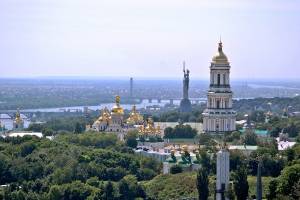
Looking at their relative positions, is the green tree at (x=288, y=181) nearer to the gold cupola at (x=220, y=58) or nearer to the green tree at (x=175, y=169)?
the green tree at (x=175, y=169)

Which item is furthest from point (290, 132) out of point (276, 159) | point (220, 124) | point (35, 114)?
Result: point (35, 114)

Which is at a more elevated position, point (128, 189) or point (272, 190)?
point (272, 190)

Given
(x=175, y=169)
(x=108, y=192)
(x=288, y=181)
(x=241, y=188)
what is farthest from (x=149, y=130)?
(x=288, y=181)

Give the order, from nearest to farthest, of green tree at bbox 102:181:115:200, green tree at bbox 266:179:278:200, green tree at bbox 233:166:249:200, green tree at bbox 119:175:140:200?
1. green tree at bbox 266:179:278:200
2. green tree at bbox 233:166:249:200
3. green tree at bbox 102:181:115:200
4. green tree at bbox 119:175:140:200

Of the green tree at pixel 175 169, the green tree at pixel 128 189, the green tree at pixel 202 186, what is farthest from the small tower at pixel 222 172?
the green tree at pixel 175 169

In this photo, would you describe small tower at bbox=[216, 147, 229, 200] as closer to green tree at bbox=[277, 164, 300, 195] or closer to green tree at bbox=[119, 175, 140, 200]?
green tree at bbox=[277, 164, 300, 195]

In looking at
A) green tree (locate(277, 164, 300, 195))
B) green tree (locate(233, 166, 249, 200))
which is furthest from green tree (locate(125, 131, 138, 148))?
green tree (locate(277, 164, 300, 195))

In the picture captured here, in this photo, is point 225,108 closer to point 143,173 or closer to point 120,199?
point 143,173

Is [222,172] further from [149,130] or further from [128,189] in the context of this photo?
[149,130]
